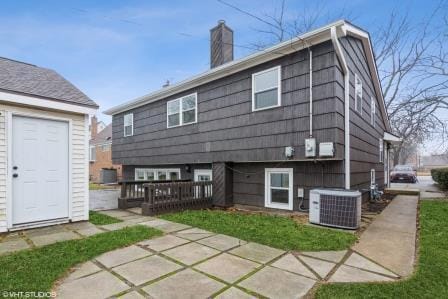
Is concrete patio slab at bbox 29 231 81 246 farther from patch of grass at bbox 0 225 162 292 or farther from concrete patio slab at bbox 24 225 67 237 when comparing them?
patch of grass at bbox 0 225 162 292

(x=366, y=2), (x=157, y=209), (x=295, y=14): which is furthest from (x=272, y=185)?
(x=295, y=14)

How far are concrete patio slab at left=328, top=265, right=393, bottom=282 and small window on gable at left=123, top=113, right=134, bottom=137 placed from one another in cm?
1157

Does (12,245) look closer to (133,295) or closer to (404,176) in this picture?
(133,295)

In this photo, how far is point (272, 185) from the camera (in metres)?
7.39

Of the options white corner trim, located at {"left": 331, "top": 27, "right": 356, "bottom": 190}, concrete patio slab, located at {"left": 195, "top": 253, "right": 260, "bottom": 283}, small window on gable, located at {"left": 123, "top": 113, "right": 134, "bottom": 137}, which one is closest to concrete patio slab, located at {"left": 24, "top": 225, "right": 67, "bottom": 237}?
concrete patio slab, located at {"left": 195, "top": 253, "right": 260, "bottom": 283}

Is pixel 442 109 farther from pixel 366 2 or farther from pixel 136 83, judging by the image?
pixel 136 83

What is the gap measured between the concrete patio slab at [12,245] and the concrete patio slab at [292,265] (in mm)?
3692

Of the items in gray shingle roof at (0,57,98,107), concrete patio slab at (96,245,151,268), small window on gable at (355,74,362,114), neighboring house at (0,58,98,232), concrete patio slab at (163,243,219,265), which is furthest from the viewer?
small window on gable at (355,74,362,114)

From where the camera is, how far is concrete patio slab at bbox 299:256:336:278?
3031mm

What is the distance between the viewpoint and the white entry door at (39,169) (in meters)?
4.88

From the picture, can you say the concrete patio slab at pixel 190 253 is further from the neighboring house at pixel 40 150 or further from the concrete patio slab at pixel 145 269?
the neighboring house at pixel 40 150

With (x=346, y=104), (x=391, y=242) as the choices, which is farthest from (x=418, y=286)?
(x=346, y=104)

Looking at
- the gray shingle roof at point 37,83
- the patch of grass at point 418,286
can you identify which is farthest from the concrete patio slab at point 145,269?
the gray shingle roof at point 37,83

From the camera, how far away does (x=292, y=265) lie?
3.24 metres
